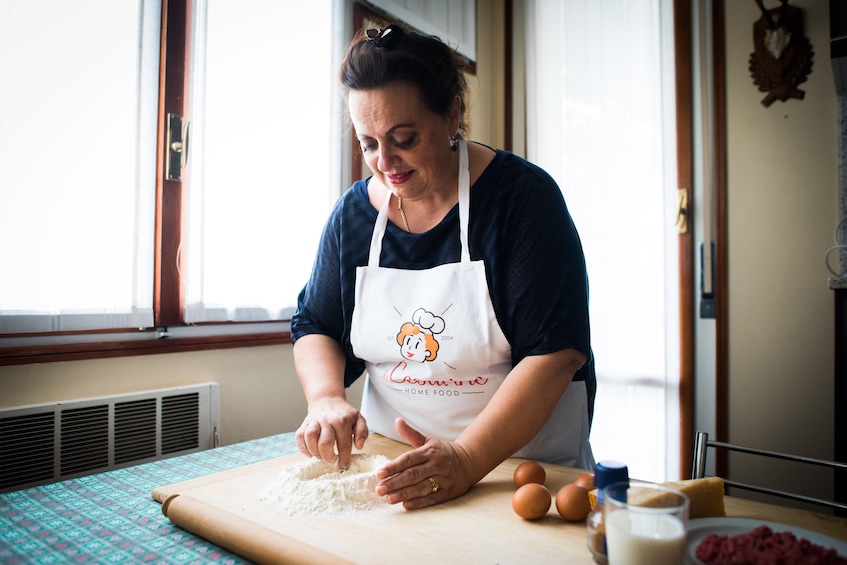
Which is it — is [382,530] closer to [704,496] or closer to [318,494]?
[318,494]

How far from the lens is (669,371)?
2498mm

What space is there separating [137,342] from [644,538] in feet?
4.62

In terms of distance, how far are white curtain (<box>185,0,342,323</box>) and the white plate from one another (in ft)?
4.78

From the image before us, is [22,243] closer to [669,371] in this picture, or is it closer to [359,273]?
[359,273]

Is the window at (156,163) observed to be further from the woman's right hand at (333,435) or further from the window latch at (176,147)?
the woman's right hand at (333,435)

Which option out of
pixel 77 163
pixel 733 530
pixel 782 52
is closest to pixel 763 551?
pixel 733 530

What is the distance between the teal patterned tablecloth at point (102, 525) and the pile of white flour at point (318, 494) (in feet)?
0.37

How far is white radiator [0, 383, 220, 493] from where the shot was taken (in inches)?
52.2

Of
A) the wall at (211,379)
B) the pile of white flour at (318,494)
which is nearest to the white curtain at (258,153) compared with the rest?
the wall at (211,379)

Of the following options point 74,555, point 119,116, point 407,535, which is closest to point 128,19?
point 119,116

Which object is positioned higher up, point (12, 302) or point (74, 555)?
point (12, 302)

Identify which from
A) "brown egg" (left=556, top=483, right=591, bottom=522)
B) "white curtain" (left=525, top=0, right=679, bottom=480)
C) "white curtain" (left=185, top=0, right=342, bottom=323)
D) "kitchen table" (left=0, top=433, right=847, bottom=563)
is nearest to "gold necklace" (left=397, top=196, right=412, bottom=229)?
"kitchen table" (left=0, top=433, right=847, bottom=563)

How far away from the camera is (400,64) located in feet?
3.59

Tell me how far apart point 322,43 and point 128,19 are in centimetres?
74
